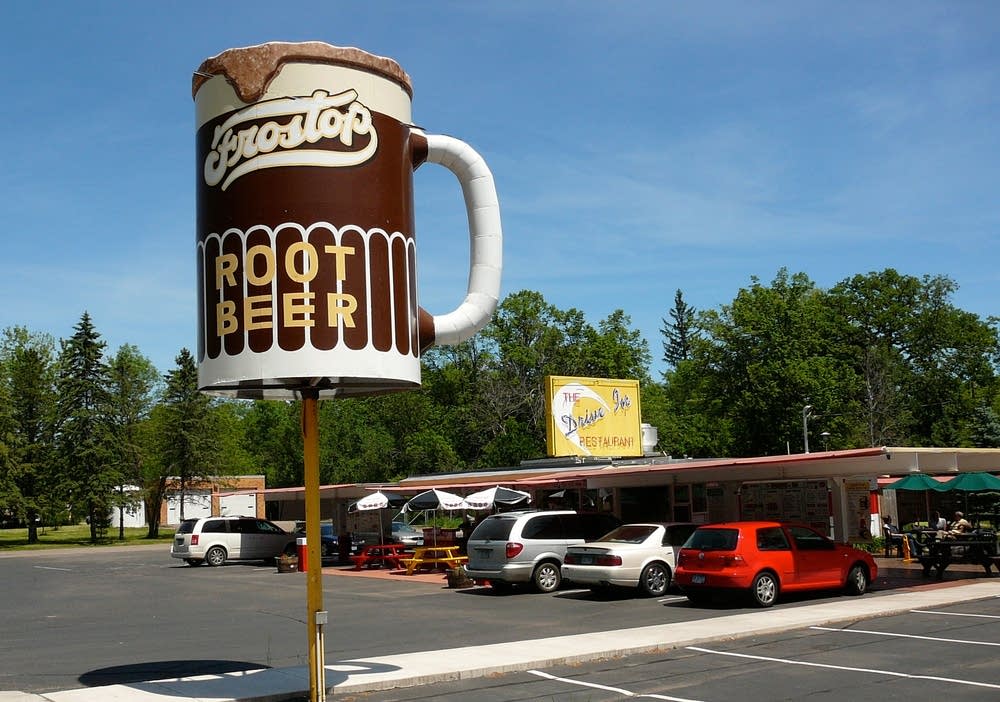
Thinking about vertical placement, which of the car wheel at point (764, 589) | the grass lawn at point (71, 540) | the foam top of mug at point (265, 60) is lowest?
the grass lawn at point (71, 540)

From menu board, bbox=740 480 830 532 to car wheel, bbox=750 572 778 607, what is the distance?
25.0ft

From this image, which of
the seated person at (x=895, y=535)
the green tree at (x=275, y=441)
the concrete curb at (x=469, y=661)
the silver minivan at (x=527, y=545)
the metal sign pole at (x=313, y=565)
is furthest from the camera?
the green tree at (x=275, y=441)

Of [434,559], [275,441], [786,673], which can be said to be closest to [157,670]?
[786,673]

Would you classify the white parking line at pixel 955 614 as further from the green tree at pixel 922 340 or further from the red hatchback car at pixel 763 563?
the green tree at pixel 922 340

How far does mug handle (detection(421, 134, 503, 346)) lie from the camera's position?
Answer: 10938mm

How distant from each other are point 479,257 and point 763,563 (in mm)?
10324

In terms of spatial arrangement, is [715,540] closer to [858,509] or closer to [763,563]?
[763,563]

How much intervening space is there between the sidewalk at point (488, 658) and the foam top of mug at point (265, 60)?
6282mm

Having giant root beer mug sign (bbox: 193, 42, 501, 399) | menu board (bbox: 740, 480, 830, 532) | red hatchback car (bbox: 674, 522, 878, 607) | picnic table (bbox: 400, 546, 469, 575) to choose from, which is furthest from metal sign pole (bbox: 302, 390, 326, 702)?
picnic table (bbox: 400, 546, 469, 575)

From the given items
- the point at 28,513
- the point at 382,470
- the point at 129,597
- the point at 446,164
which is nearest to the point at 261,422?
the point at 382,470

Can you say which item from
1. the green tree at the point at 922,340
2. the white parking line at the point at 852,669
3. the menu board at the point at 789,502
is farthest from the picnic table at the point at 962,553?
the green tree at the point at 922,340

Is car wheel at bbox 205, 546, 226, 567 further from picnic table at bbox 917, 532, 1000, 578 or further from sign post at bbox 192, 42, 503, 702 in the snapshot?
sign post at bbox 192, 42, 503, 702

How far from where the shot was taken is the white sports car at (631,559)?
822 inches

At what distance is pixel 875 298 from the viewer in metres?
80.1
